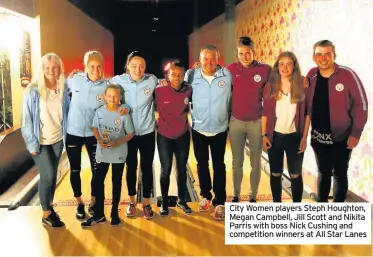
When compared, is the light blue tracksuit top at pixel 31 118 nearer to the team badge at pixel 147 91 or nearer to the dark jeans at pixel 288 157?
the team badge at pixel 147 91

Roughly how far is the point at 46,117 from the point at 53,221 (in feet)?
2.19

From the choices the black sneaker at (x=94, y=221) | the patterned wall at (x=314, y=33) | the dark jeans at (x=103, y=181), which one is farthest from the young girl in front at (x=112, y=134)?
the patterned wall at (x=314, y=33)

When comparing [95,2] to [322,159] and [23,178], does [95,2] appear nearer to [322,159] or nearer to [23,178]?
[23,178]

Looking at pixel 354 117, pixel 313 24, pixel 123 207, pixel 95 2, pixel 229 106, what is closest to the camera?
pixel 354 117

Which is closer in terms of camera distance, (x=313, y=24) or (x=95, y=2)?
(x=313, y=24)

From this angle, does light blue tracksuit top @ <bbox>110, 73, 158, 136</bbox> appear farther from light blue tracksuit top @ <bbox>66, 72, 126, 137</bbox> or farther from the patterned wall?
the patterned wall

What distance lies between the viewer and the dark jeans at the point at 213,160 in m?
2.99

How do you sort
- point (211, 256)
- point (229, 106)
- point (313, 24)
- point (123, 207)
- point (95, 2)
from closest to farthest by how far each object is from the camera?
point (211, 256)
point (229, 106)
point (123, 207)
point (313, 24)
point (95, 2)

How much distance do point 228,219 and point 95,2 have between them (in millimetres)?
2397

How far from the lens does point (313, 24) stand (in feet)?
12.5

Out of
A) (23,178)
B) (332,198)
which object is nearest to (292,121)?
(332,198)

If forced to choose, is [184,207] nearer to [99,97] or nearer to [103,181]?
[103,181]

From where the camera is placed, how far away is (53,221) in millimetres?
2928

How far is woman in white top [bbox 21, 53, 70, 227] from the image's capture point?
2.74 metres
